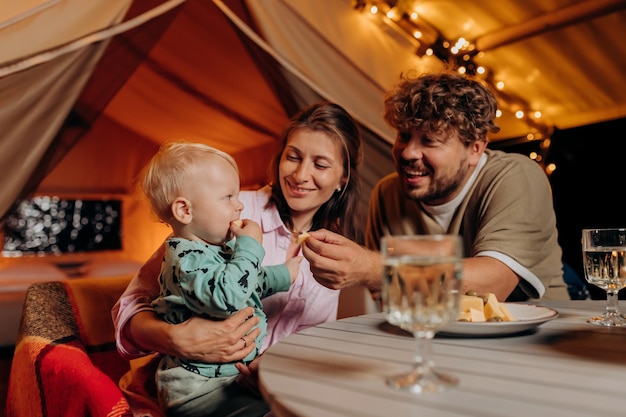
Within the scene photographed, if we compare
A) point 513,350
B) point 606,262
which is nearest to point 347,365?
point 513,350

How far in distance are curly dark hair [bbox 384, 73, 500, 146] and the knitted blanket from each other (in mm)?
1112

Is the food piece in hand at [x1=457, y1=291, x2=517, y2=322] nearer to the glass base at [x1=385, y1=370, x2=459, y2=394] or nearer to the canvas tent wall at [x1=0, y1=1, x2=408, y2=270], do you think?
the glass base at [x1=385, y1=370, x2=459, y2=394]

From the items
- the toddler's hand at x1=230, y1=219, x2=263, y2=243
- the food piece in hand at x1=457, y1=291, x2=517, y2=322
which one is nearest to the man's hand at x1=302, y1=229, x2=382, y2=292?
the toddler's hand at x1=230, y1=219, x2=263, y2=243

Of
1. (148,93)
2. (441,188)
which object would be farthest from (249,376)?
(148,93)

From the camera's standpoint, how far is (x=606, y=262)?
1.10 meters

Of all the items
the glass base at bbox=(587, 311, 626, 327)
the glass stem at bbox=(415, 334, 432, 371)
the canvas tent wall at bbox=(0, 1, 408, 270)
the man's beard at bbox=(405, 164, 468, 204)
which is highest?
the canvas tent wall at bbox=(0, 1, 408, 270)

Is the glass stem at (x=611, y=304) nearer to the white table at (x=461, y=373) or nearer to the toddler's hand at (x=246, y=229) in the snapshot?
the white table at (x=461, y=373)

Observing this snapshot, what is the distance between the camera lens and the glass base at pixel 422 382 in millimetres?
668

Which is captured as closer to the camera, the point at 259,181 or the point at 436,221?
the point at 436,221

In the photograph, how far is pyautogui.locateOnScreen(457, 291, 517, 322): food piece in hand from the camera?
979mm

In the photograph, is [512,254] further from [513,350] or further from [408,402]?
[408,402]

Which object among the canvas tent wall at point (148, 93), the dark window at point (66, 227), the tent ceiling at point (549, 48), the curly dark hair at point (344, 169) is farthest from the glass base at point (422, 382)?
the dark window at point (66, 227)

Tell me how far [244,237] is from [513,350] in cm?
60

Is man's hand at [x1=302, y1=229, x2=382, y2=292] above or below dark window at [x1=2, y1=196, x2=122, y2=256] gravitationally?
below
